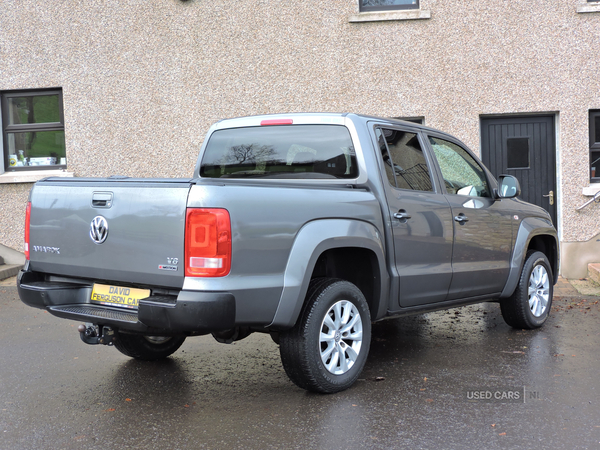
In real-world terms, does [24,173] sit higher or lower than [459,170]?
higher

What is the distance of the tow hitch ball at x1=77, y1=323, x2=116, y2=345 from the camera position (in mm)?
4008

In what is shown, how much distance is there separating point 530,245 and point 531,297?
0.62 meters

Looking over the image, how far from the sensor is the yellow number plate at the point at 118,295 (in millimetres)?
3769

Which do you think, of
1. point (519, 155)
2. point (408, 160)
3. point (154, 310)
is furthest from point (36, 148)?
point (154, 310)

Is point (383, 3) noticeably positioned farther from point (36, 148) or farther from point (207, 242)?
point (207, 242)

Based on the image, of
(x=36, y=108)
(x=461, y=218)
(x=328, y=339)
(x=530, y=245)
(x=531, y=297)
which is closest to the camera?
(x=328, y=339)

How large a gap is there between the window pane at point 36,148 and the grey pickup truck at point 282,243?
651 centimetres

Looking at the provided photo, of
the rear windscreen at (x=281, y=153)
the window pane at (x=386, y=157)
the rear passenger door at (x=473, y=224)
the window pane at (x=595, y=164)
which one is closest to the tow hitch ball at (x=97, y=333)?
the rear windscreen at (x=281, y=153)

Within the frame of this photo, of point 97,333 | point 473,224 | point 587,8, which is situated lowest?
point 97,333

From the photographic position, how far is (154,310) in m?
3.53

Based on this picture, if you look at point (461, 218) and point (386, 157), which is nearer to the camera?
point (386, 157)

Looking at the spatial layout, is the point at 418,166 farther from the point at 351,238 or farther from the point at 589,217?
the point at 589,217

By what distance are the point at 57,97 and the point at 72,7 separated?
1.47 metres

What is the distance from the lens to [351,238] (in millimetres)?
4211
